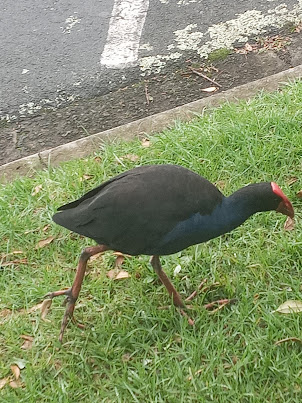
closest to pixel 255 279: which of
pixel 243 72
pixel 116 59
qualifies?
pixel 243 72

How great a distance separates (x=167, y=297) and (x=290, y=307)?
0.59m

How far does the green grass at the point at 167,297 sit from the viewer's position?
249cm

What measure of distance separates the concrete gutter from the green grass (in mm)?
124

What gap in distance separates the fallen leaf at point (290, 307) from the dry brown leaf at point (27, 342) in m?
1.16

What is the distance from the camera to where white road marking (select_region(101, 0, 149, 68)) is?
461cm

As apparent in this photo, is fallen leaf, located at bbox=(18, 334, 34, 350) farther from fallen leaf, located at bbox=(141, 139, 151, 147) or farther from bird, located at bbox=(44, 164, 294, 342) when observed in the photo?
fallen leaf, located at bbox=(141, 139, 151, 147)

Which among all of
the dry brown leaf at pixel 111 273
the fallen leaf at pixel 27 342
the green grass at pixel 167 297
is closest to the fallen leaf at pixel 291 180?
the green grass at pixel 167 297

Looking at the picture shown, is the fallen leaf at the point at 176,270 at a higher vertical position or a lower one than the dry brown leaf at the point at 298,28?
lower

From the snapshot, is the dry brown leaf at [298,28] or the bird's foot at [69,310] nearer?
the bird's foot at [69,310]

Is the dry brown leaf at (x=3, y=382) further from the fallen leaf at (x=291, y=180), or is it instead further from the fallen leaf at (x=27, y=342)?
the fallen leaf at (x=291, y=180)

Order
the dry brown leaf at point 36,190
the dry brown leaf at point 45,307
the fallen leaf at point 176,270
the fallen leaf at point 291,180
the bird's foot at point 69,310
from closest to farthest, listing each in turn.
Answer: the bird's foot at point 69,310
the dry brown leaf at point 45,307
the fallen leaf at point 176,270
the fallen leaf at point 291,180
the dry brown leaf at point 36,190

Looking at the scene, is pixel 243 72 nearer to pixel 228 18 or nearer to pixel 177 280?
pixel 228 18

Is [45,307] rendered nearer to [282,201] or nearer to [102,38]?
[282,201]

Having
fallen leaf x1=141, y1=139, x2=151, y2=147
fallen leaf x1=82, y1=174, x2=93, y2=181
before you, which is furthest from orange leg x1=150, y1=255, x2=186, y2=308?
fallen leaf x1=141, y1=139, x2=151, y2=147
